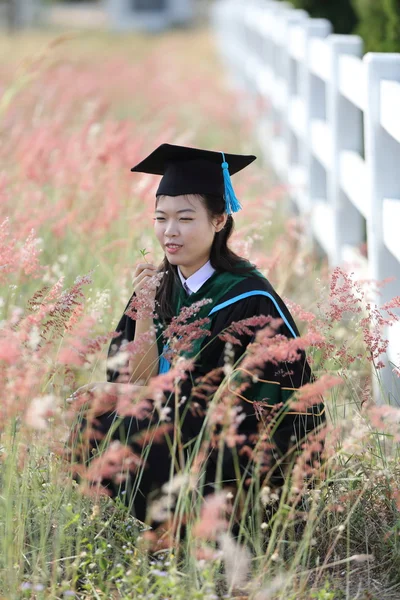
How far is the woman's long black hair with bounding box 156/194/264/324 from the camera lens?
10.2ft

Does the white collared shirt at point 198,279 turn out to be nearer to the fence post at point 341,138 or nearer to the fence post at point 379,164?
the fence post at point 379,164

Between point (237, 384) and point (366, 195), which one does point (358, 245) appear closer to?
point (366, 195)

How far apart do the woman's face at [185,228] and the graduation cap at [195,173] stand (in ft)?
0.11

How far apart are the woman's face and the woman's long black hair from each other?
0.12ft

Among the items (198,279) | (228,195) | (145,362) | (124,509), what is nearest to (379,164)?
(228,195)

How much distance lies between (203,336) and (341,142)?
2688 mm

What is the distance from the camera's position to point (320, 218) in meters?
6.00

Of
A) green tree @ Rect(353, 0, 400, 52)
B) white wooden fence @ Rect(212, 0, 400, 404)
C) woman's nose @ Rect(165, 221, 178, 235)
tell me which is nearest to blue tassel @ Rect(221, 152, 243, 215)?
woman's nose @ Rect(165, 221, 178, 235)

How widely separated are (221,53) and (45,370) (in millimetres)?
21507

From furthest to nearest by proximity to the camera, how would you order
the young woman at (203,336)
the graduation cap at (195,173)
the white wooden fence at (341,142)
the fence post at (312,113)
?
the fence post at (312,113), the white wooden fence at (341,142), the graduation cap at (195,173), the young woman at (203,336)

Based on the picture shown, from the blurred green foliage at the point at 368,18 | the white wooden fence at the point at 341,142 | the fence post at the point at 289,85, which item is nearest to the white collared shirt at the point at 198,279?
the white wooden fence at the point at 341,142

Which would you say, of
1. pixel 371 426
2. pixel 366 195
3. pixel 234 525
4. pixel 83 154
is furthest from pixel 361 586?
pixel 83 154

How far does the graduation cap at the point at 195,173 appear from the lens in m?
3.09

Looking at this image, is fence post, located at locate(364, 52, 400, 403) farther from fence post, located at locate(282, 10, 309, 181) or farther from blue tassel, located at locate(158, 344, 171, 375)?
fence post, located at locate(282, 10, 309, 181)
